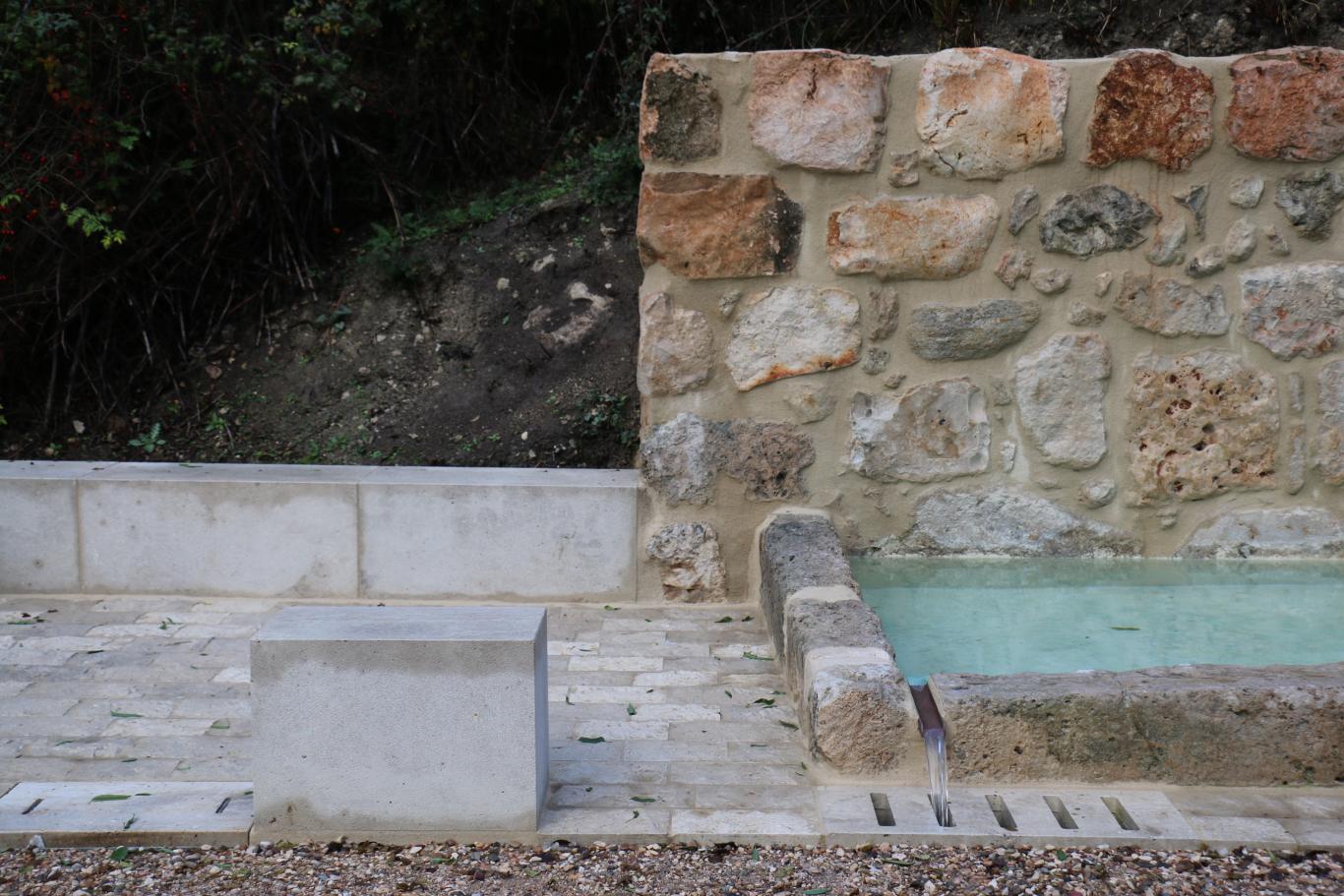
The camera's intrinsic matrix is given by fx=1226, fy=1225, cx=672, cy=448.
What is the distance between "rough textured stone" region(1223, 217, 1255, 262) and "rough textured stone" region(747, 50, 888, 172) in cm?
113

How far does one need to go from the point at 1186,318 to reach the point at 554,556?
83.8 inches

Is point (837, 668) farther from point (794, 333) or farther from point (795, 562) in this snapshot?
point (794, 333)

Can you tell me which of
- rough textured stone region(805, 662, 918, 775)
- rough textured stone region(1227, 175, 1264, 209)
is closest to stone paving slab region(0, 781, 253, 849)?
rough textured stone region(805, 662, 918, 775)

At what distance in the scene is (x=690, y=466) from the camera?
154 inches

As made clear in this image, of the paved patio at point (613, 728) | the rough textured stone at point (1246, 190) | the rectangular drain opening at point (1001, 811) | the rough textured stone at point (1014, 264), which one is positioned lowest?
the paved patio at point (613, 728)

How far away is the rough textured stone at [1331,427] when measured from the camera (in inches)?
153

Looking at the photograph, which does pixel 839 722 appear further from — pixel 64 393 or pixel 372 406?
pixel 64 393

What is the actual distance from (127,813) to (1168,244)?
3260 mm

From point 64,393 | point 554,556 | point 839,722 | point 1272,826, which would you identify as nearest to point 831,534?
point 554,556

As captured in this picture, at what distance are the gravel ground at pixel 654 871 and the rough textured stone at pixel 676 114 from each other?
7.09ft

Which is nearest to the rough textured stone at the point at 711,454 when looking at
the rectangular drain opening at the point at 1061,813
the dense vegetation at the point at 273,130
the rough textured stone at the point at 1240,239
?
the rough textured stone at the point at 1240,239

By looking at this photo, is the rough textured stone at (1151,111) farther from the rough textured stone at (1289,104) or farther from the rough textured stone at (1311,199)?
the rough textured stone at (1311,199)

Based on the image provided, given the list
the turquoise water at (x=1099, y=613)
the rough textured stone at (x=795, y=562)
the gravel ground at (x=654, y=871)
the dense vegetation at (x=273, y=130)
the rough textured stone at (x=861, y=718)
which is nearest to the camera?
the gravel ground at (x=654, y=871)

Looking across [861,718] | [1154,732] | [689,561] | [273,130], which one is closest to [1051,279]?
[689,561]
